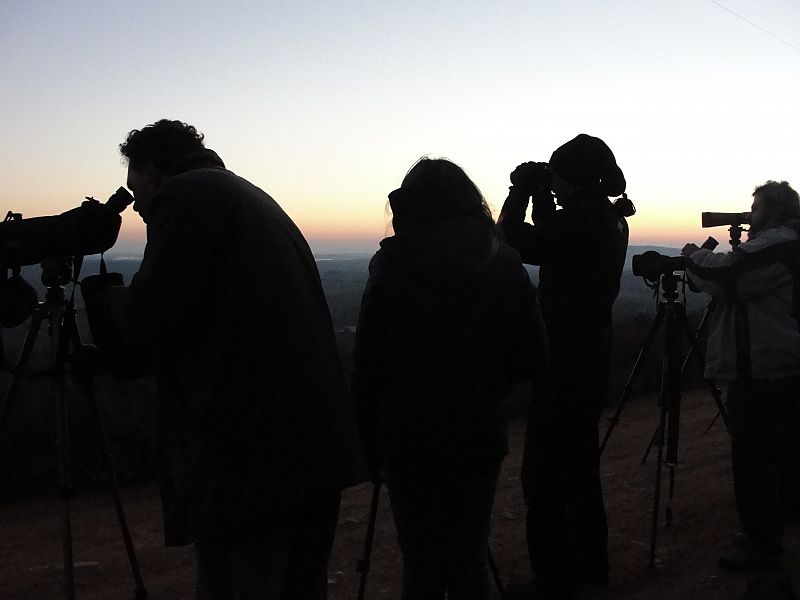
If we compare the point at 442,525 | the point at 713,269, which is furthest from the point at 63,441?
the point at 713,269

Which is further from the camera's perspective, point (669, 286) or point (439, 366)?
point (669, 286)

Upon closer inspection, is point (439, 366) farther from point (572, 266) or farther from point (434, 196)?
point (572, 266)

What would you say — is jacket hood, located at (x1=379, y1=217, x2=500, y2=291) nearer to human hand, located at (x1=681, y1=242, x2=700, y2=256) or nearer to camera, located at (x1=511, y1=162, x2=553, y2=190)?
camera, located at (x1=511, y1=162, x2=553, y2=190)

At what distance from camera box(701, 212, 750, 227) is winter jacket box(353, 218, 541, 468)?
9.16 ft

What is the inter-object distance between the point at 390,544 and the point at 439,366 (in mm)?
2800

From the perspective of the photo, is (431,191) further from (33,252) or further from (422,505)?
(33,252)

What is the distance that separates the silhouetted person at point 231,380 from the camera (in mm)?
1980

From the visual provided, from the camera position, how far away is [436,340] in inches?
93.4

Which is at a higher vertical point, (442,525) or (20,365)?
(20,365)

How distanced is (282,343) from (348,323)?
8196 millimetres

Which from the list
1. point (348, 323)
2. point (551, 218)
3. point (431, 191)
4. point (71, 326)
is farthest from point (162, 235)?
point (348, 323)

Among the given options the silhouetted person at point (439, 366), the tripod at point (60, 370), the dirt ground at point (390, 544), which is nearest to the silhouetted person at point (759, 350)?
the dirt ground at point (390, 544)

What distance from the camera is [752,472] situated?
4316mm

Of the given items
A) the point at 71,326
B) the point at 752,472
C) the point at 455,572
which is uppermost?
the point at 71,326
